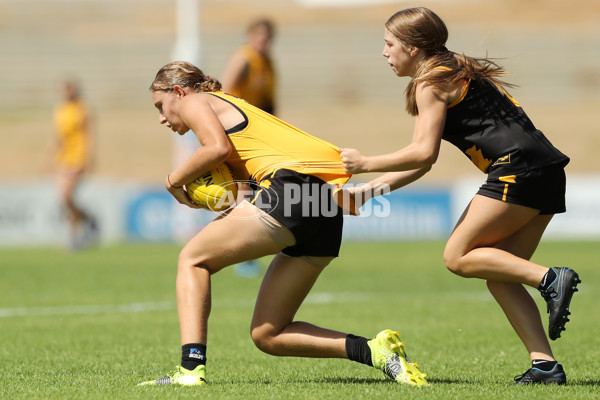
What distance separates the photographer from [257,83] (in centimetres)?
1041

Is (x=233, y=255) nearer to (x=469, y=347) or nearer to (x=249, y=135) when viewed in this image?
(x=249, y=135)

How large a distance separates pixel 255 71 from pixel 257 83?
0.41ft

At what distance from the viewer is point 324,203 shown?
197 inches

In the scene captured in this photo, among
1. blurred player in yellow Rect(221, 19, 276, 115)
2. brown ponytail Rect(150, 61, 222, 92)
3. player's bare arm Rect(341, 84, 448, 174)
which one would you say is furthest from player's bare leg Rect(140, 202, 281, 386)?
blurred player in yellow Rect(221, 19, 276, 115)

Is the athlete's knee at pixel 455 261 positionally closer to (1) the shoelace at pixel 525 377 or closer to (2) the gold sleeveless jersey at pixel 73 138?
(1) the shoelace at pixel 525 377

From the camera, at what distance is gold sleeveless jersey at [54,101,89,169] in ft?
53.4

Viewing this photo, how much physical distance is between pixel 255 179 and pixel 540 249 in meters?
11.9

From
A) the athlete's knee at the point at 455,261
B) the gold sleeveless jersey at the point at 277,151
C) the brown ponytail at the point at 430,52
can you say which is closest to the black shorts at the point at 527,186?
the athlete's knee at the point at 455,261

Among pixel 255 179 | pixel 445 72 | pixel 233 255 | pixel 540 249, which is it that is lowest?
pixel 540 249

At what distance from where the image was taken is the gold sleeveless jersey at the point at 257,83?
1034 centimetres

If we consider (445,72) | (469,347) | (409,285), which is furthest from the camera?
(409,285)

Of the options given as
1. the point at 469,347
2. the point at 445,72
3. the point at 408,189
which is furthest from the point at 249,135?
the point at 408,189

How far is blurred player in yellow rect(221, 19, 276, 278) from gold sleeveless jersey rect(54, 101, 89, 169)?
21.0 feet

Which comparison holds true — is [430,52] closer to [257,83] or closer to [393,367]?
[393,367]
